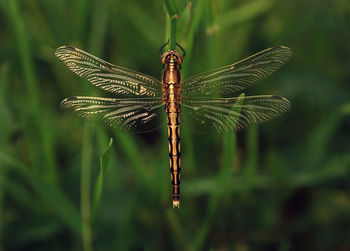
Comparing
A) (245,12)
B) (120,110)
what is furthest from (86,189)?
(245,12)

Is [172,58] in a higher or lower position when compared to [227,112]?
higher

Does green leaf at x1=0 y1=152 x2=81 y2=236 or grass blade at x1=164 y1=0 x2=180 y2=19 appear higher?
grass blade at x1=164 y1=0 x2=180 y2=19

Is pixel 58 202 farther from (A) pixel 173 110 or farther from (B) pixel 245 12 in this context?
(B) pixel 245 12

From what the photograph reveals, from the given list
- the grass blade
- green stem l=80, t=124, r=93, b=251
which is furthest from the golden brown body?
green stem l=80, t=124, r=93, b=251

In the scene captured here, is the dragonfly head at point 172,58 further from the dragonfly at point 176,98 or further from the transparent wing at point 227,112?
the transparent wing at point 227,112

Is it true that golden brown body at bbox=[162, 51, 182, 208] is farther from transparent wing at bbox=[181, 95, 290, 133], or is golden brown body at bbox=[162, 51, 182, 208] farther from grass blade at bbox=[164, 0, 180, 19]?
grass blade at bbox=[164, 0, 180, 19]
